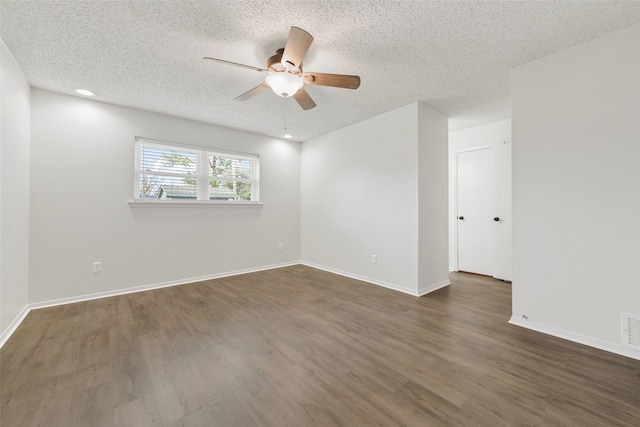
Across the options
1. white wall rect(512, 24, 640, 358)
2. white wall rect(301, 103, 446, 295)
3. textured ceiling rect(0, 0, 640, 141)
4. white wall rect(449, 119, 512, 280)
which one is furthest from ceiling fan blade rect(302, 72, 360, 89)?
white wall rect(449, 119, 512, 280)

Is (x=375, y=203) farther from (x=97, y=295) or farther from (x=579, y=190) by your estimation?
(x=97, y=295)

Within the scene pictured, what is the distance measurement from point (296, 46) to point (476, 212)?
14.0 ft

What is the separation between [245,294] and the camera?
350 centimetres

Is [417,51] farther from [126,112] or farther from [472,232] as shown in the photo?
[126,112]

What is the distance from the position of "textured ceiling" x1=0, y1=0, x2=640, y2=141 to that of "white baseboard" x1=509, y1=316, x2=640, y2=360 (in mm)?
2542

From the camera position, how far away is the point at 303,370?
6.05ft

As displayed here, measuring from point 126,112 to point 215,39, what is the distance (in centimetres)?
236

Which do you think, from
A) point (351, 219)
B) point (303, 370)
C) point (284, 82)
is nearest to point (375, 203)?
point (351, 219)

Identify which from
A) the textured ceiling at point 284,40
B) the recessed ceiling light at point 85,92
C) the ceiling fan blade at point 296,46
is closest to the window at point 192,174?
the recessed ceiling light at point 85,92

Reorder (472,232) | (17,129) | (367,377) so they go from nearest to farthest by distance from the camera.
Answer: (367,377), (17,129), (472,232)

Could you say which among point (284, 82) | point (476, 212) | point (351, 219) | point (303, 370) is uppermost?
point (284, 82)

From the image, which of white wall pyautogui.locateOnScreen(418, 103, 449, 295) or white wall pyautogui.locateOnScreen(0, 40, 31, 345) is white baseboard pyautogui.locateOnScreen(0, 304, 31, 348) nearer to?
white wall pyautogui.locateOnScreen(0, 40, 31, 345)

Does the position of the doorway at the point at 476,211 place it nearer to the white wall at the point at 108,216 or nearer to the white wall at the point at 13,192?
the white wall at the point at 108,216

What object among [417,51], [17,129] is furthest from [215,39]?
[17,129]
